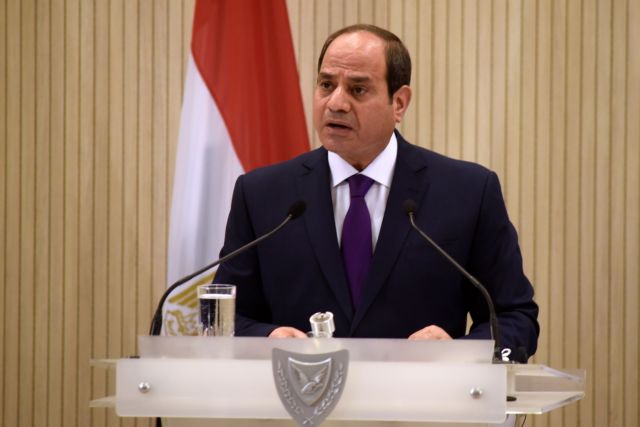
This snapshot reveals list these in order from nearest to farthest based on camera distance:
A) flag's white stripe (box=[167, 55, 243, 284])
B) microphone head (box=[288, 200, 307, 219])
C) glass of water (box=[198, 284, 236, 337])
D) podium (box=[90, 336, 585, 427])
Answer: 1. podium (box=[90, 336, 585, 427])
2. glass of water (box=[198, 284, 236, 337])
3. microphone head (box=[288, 200, 307, 219])
4. flag's white stripe (box=[167, 55, 243, 284])

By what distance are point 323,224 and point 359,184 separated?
6.7 inches

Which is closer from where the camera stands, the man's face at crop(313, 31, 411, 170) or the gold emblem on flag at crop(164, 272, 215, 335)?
the man's face at crop(313, 31, 411, 170)

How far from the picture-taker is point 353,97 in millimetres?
2871

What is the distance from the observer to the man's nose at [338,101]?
9.25ft

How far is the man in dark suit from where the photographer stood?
2814 mm

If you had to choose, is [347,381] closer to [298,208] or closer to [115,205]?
[298,208]

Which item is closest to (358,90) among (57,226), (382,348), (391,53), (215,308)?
(391,53)

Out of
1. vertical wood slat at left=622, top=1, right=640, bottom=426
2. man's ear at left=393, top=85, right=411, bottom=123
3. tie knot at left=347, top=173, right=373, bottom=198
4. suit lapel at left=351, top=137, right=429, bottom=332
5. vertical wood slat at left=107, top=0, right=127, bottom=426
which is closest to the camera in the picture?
suit lapel at left=351, top=137, right=429, bottom=332

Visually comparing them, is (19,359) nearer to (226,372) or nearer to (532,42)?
(532,42)

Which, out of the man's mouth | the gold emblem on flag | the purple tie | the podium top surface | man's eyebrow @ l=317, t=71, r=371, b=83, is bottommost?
the gold emblem on flag

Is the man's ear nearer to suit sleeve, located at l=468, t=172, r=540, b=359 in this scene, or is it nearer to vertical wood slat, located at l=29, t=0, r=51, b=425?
suit sleeve, located at l=468, t=172, r=540, b=359

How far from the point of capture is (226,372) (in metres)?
1.83

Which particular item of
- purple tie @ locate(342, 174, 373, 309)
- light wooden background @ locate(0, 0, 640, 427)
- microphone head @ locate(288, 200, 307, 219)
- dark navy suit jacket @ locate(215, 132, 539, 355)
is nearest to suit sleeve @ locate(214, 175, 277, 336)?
dark navy suit jacket @ locate(215, 132, 539, 355)

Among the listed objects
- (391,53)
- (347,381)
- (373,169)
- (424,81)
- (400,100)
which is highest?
(424,81)
